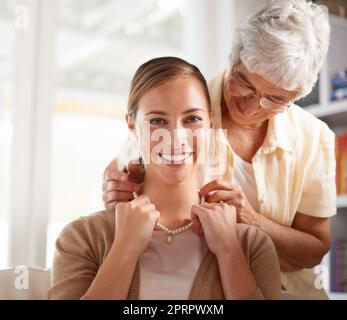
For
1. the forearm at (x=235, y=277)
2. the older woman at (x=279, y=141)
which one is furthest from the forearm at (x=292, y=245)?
the forearm at (x=235, y=277)

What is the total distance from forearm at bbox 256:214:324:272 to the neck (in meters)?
0.17

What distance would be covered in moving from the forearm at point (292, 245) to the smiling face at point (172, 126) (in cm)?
22

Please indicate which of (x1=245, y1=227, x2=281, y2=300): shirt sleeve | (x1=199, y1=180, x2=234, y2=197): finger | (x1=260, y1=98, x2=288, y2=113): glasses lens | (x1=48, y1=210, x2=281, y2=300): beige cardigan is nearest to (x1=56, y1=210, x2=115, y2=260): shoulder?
(x1=48, y1=210, x2=281, y2=300): beige cardigan

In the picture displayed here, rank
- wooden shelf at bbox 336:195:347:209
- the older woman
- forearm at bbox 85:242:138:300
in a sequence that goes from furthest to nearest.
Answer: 1. wooden shelf at bbox 336:195:347:209
2. the older woman
3. forearm at bbox 85:242:138:300

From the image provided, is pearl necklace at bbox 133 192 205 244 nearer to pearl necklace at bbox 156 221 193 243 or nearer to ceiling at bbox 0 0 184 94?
pearl necklace at bbox 156 221 193 243

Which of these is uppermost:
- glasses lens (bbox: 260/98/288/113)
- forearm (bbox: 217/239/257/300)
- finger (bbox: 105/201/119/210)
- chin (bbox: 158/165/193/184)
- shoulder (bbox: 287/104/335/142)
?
glasses lens (bbox: 260/98/288/113)

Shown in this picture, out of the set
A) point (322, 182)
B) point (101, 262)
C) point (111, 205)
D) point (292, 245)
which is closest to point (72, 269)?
point (101, 262)

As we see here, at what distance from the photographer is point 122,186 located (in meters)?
1.31

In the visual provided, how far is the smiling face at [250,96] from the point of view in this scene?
134 centimetres

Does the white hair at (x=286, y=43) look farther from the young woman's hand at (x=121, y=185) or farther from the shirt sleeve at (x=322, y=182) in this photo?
the young woman's hand at (x=121, y=185)

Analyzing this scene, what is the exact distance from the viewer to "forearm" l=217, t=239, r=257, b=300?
124 cm

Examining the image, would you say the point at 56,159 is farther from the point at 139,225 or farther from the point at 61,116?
the point at 139,225
